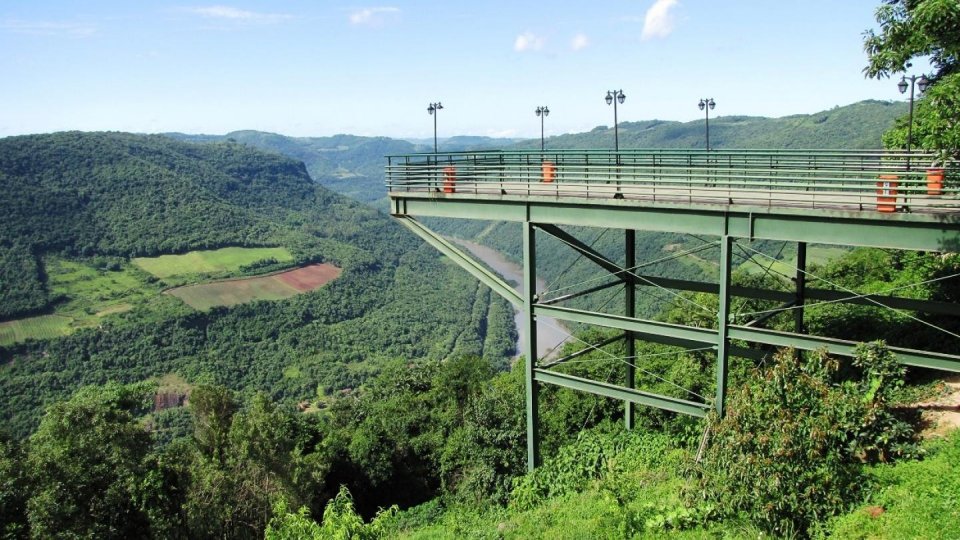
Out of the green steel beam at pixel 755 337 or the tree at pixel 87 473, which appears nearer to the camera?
the green steel beam at pixel 755 337

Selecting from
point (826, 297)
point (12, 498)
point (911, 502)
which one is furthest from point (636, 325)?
point (12, 498)

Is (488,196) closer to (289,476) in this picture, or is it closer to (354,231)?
(289,476)

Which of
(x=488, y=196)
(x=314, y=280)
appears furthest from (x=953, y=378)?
(x=314, y=280)

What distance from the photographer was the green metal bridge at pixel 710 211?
10812 millimetres

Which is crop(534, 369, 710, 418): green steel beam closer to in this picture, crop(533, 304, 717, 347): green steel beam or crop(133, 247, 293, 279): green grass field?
crop(533, 304, 717, 347): green steel beam

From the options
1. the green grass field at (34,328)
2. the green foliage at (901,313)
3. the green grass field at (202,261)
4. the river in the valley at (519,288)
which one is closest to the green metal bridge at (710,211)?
the green foliage at (901,313)

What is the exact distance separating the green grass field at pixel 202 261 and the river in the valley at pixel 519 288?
162 feet

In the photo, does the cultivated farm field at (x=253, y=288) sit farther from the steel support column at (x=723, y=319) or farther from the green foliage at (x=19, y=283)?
the steel support column at (x=723, y=319)

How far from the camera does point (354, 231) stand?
7574 inches

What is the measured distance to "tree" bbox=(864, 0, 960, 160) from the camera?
9.41 metres

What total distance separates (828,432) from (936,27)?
6140mm

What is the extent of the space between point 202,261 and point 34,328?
130ft

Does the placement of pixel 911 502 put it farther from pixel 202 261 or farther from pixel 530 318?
pixel 202 261

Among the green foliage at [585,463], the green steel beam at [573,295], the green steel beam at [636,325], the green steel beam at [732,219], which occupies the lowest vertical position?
the green foliage at [585,463]
